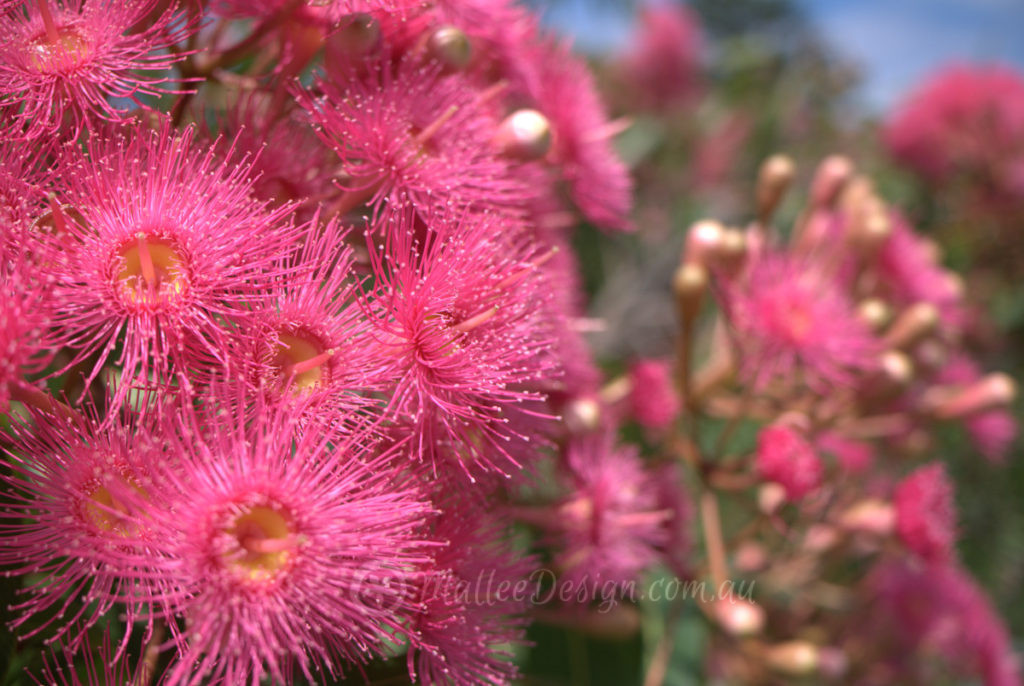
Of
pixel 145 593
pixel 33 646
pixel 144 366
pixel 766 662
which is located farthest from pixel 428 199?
pixel 766 662

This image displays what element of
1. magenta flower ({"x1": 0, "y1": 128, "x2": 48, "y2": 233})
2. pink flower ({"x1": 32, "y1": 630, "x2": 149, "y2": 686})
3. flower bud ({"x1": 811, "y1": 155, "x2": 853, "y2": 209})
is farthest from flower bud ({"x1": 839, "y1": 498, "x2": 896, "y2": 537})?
magenta flower ({"x1": 0, "y1": 128, "x2": 48, "y2": 233})

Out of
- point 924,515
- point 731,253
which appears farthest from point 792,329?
point 924,515

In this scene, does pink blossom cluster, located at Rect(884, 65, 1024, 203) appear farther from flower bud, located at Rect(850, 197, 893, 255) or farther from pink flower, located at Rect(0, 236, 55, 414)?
pink flower, located at Rect(0, 236, 55, 414)

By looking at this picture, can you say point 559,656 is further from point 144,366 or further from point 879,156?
point 879,156

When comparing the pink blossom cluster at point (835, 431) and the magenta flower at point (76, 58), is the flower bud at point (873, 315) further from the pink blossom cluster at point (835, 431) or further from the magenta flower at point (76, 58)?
the magenta flower at point (76, 58)

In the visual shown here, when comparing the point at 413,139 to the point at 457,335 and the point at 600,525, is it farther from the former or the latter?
the point at 600,525

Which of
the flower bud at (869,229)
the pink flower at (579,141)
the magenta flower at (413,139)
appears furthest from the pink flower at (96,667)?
A: the flower bud at (869,229)
